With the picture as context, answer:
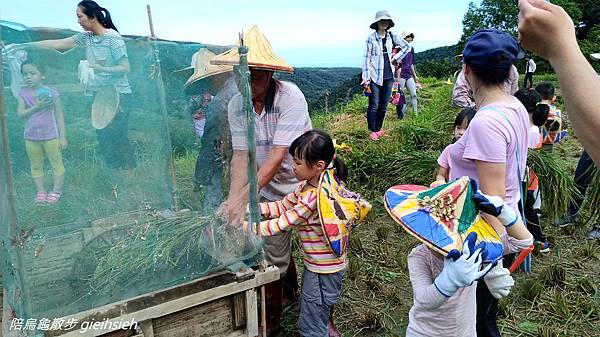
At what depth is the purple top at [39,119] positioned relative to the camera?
1644mm

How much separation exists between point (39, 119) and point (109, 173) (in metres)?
0.34

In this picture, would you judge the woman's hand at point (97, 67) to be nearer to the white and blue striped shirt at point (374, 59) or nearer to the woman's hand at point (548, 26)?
the woman's hand at point (548, 26)

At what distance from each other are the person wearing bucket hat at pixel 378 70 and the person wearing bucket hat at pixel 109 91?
4461 mm

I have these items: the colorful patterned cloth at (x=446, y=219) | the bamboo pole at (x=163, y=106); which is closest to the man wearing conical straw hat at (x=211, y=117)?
the bamboo pole at (x=163, y=106)

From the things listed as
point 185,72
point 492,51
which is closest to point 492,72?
point 492,51

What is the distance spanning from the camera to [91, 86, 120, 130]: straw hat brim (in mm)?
1940

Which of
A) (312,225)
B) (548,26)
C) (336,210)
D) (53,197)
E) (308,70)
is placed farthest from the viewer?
(308,70)

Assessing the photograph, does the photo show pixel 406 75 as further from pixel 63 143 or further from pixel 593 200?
pixel 63 143

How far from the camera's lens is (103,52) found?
6.17 feet

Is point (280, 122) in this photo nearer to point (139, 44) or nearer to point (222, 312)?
point (139, 44)

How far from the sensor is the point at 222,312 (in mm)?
1982

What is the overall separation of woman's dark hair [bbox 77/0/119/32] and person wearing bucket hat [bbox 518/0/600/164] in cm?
380

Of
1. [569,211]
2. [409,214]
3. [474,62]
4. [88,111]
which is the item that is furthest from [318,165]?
[569,211]

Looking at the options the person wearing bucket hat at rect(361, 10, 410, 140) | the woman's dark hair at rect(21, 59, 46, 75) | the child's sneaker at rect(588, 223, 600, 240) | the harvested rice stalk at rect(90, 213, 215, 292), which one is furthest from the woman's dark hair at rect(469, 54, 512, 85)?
the person wearing bucket hat at rect(361, 10, 410, 140)
